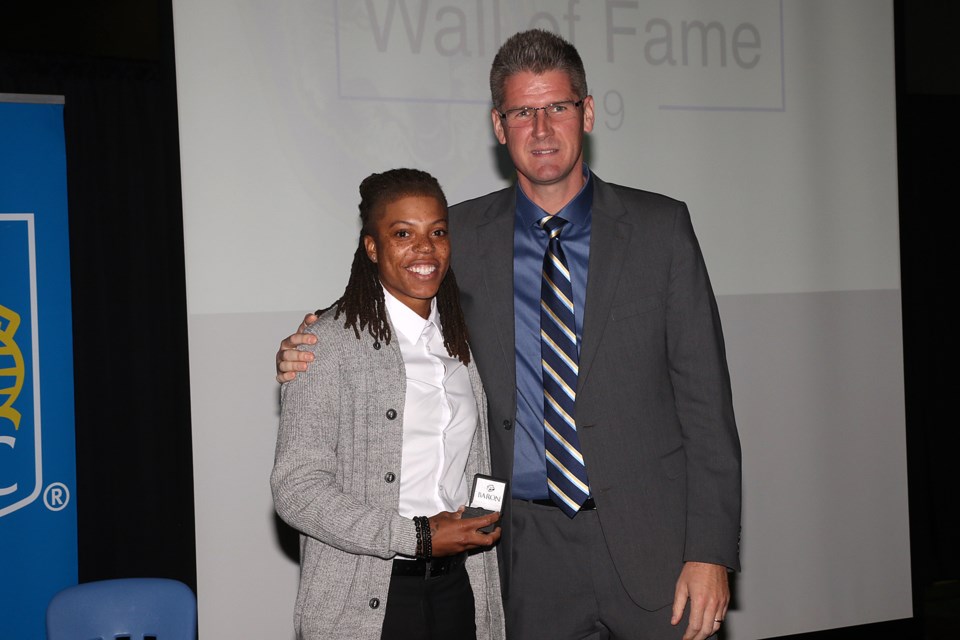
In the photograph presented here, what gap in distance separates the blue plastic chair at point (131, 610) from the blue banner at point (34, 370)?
1.60m

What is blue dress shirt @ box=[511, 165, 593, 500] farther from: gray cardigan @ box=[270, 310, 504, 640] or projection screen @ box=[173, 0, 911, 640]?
projection screen @ box=[173, 0, 911, 640]

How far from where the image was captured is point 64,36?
3.50m

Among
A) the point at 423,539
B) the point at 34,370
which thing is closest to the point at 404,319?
the point at 423,539

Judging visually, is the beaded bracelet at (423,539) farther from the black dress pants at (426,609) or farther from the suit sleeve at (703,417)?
the suit sleeve at (703,417)

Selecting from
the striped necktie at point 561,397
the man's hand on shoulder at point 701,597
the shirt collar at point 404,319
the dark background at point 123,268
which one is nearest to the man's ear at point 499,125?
the striped necktie at point 561,397

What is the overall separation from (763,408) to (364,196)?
2.85 meters

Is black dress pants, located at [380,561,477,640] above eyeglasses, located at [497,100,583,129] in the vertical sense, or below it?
Answer: below

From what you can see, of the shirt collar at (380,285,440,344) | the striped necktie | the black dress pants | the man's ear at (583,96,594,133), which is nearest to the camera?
the black dress pants

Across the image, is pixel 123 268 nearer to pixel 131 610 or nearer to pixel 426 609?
pixel 131 610

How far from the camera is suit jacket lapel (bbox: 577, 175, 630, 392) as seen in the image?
2096mm

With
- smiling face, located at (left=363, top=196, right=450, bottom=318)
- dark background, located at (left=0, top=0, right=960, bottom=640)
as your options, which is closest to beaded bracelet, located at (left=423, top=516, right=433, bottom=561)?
smiling face, located at (left=363, top=196, right=450, bottom=318)

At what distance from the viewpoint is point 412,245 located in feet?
6.28

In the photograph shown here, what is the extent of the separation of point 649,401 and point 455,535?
633mm

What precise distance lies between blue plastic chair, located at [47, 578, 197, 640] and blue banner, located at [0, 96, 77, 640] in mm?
1597
